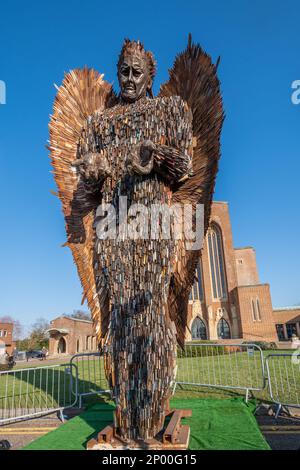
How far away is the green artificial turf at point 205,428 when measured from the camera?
3533 millimetres

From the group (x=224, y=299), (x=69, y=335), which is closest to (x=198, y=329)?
(x=224, y=299)

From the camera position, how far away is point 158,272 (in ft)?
11.8

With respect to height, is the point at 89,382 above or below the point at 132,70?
below

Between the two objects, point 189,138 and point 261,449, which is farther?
point 189,138

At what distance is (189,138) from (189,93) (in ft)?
2.89

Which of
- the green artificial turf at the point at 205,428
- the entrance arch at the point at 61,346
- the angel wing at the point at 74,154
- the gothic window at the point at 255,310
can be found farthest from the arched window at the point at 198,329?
the angel wing at the point at 74,154

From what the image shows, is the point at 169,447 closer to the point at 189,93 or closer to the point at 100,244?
the point at 100,244

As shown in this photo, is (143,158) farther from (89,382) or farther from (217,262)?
(217,262)

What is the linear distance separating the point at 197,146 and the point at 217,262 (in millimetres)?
29270

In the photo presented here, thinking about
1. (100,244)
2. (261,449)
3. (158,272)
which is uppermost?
(100,244)

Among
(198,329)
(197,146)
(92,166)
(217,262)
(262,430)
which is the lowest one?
(262,430)

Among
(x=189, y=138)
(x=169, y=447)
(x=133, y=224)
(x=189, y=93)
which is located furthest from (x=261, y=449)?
(x=189, y=93)

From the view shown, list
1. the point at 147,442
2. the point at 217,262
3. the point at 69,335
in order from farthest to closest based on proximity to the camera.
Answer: the point at 217,262, the point at 69,335, the point at 147,442

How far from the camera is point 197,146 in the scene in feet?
13.6
